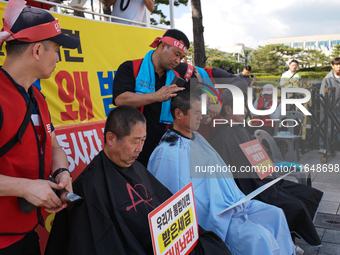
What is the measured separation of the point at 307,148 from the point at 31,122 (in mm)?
6682

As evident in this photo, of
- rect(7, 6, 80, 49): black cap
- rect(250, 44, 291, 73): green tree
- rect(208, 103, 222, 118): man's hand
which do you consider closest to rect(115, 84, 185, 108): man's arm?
rect(208, 103, 222, 118): man's hand

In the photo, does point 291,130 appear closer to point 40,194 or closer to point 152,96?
point 152,96

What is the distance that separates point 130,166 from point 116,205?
1.02 ft

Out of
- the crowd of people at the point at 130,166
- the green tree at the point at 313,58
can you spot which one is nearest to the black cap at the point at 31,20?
the crowd of people at the point at 130,166

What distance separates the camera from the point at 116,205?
157 cm

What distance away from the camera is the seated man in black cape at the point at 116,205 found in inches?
56.2

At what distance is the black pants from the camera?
1.26 m

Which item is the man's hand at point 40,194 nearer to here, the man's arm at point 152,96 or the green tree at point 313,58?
the man's arm at point 152,96

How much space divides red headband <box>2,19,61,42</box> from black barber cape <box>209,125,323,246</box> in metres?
2.00

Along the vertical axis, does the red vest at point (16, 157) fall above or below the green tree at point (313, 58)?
below

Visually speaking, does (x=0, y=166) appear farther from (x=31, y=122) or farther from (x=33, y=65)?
(x=33, y=65)

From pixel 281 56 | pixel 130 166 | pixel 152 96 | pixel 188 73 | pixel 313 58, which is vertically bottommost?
pixel 130 166

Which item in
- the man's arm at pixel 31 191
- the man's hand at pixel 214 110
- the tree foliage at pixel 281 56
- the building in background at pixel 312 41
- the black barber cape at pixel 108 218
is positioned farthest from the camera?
the building in background at pixel 312 41

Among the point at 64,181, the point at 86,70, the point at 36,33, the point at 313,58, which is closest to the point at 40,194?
the point at 64,181
